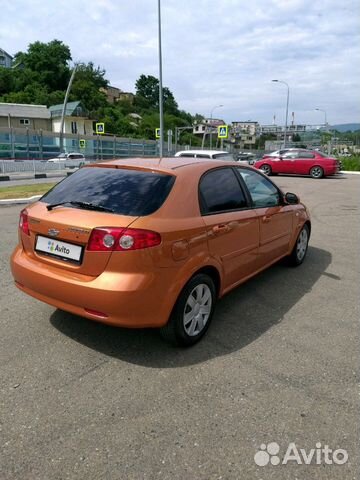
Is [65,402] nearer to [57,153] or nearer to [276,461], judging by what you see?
[276,461]

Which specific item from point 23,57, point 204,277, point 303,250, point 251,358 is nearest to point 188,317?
point 204,277

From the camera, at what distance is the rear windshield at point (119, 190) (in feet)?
9.84

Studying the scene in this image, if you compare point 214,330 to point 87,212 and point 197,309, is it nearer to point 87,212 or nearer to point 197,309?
point 197,309

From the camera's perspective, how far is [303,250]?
5.62 meters

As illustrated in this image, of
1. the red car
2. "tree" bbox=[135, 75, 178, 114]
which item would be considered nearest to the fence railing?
the red car

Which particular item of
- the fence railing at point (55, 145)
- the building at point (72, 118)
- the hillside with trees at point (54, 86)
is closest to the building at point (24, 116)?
the building at point (72, 118)

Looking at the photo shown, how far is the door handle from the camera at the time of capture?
11.1 ft

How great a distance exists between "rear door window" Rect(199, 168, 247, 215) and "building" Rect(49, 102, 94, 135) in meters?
63.8

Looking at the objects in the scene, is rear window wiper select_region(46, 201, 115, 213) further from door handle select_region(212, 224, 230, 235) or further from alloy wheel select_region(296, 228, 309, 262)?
alloy wheel select_region(296, 228, 309, 262)

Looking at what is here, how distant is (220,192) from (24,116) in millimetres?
61874

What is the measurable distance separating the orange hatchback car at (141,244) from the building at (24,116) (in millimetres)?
57818

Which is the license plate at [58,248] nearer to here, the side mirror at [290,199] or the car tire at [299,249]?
the side mirror at [290,199]

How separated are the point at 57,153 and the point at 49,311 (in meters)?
32.6

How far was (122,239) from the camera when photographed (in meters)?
2.78
